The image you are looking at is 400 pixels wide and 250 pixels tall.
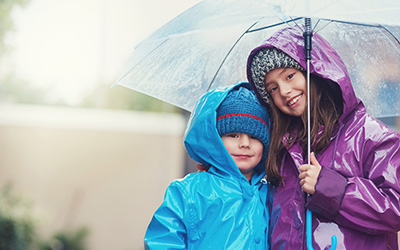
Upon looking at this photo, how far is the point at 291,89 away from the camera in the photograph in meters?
2.28

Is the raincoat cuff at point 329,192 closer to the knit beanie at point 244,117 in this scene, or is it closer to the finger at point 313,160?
the finger at point 313,160

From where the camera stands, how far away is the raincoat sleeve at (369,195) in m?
2.03

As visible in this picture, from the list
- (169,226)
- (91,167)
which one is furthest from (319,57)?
(91,167)

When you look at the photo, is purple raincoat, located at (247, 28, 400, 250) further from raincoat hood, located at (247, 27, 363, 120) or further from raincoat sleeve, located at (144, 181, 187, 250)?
raincoat sleeve, located at (144, 181, 187, 250)

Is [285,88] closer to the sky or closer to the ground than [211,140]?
closer to the sky

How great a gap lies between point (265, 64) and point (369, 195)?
661mm

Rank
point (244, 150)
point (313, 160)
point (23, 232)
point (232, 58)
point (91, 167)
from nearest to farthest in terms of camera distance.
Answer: point (313, 160) → point (244, 150) → point (232, 58) → point (23, 232) → point (91, 167)

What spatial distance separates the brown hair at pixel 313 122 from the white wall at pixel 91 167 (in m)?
7.96

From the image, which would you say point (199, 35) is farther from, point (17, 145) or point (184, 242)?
point (17, 145)

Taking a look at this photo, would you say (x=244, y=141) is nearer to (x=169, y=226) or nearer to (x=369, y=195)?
(x=169, y=226)

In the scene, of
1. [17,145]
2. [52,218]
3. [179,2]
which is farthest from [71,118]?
[179,2]

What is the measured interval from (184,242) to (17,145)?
8412 millimetres

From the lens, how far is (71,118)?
35.6ft

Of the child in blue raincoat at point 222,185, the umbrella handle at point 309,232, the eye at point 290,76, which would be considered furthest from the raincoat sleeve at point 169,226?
the eye at point 290,76
